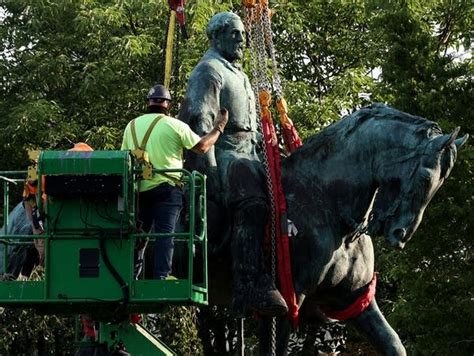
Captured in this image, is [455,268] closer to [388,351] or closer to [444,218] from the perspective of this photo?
[444,218]

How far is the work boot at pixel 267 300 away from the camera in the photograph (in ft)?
36.9

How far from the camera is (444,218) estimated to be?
21578 millimetres

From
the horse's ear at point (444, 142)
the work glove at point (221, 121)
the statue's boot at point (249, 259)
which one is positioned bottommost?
the statue's boot at point (249, 259)

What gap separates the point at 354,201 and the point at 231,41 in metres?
1.94

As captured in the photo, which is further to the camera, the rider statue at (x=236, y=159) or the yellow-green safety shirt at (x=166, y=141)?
the rider statue at (x=236, y=159)

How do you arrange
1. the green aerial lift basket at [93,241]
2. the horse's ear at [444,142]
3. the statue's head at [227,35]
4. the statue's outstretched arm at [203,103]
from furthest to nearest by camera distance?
the statue's head at [227,35] < the statue's outstretched arm at [203,103] < the horse's ear at [444,142] < the green aerial lift basket at [93,241]

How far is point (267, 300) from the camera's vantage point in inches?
443

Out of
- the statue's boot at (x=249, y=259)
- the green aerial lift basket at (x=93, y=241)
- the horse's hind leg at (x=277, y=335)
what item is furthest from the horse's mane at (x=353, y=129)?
the green aerial lift basket at (x=93, y=241)

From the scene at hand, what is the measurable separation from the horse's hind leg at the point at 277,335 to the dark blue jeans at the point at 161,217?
131 centimetres

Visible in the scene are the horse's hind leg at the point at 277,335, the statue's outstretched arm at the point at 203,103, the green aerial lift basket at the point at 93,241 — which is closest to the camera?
the green aerial lift basket at the point at 93,241

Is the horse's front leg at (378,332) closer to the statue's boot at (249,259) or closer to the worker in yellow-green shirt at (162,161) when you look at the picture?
the statue's boot at (249,259)

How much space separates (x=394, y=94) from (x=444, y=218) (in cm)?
265

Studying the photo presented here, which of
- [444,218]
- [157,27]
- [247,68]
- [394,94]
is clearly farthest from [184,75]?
[444,218]

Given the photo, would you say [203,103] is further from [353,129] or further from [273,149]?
[353,129]
